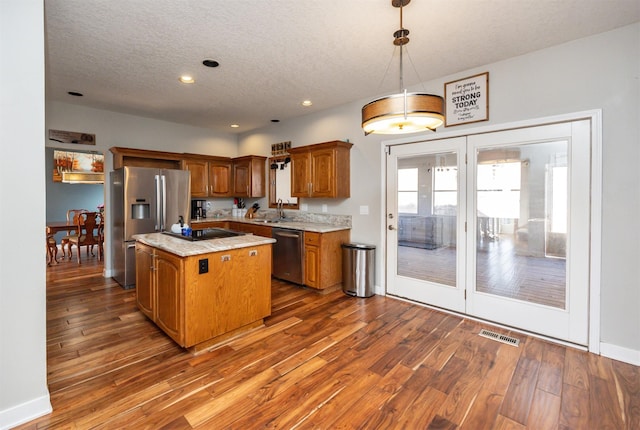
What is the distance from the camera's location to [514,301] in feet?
9.91

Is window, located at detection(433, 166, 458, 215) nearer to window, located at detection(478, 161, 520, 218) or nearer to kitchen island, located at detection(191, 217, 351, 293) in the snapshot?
window, located at detection(478, 161, 520, 218)

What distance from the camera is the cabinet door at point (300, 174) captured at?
464 cm

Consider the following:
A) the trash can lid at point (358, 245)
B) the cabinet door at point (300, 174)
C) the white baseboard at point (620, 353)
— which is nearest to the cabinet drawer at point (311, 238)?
the trash can lid at point (358, 245)

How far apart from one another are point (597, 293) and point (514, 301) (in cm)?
65

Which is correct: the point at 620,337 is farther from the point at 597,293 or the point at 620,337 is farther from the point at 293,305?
the point at 293,305

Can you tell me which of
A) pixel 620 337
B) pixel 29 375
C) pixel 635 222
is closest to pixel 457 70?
pixel 635 222

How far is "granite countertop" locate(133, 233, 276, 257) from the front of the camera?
247 centimetres

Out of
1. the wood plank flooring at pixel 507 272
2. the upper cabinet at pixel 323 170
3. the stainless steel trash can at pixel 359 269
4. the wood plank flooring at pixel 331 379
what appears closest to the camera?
the wood plank flooring at pixel 331 379

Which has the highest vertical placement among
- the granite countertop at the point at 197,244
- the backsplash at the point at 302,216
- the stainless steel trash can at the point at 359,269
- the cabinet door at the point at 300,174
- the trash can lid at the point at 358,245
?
the cabinet door at the point at 300,174

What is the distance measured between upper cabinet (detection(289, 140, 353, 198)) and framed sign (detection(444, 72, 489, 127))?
145 centimetres

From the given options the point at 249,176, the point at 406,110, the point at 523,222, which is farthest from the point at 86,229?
the point at 523,222

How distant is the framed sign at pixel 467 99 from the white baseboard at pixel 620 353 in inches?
91.5

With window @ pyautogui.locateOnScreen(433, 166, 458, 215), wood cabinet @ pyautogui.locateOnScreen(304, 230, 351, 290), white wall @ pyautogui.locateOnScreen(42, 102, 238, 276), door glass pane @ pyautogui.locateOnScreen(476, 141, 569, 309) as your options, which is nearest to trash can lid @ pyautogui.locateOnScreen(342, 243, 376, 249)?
wood cabinet @ pyautogui.locateOnScreen(304, 230, 351, 290)

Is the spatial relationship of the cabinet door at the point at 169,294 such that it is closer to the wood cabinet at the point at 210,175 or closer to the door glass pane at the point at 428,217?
the door glass pane at the point at 428,217
